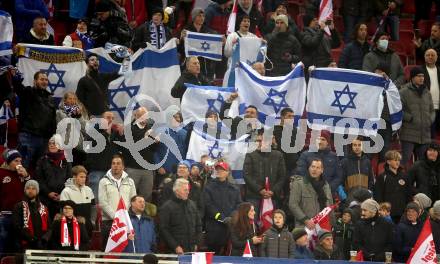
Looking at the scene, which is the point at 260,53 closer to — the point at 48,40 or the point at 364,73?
the point at 364,73

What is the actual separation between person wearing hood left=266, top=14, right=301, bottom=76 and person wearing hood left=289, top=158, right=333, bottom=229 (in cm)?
358

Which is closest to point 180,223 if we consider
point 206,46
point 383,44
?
point 206,46

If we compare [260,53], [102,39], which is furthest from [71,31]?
[260,53]

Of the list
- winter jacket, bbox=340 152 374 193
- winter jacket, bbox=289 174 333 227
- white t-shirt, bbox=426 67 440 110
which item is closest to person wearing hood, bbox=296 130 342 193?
winter jacket, bbox=340 152 374 193

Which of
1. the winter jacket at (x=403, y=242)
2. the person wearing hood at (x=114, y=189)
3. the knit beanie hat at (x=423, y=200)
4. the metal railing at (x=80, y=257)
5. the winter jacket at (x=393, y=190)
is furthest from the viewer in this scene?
the winter jacket at (x=393, y=190)

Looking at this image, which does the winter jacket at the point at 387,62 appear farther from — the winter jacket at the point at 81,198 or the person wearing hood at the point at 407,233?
the winter jacket at the point at 81,198

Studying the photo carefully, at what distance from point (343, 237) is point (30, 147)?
4.44 meters

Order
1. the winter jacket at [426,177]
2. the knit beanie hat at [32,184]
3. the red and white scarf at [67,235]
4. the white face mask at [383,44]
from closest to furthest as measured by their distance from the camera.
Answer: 1. the red and white scarf at [67,235]
2. the knit beanie hat at [32,184]
3. the winter jacket at [426,177]
4. the white face mask at [383,44]

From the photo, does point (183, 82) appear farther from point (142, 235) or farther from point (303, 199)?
point (142, 235)

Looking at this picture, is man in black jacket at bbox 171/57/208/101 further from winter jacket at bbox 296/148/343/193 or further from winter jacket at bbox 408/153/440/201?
winter jacket at bbox 408/153/440/201

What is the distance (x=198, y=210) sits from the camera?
774 inches

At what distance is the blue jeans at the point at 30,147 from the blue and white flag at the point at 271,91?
10.1ft

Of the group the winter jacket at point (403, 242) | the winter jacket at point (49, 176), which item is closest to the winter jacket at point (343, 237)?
the winter jacket at point (403, 242)

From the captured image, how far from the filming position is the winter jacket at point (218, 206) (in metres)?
19.7
